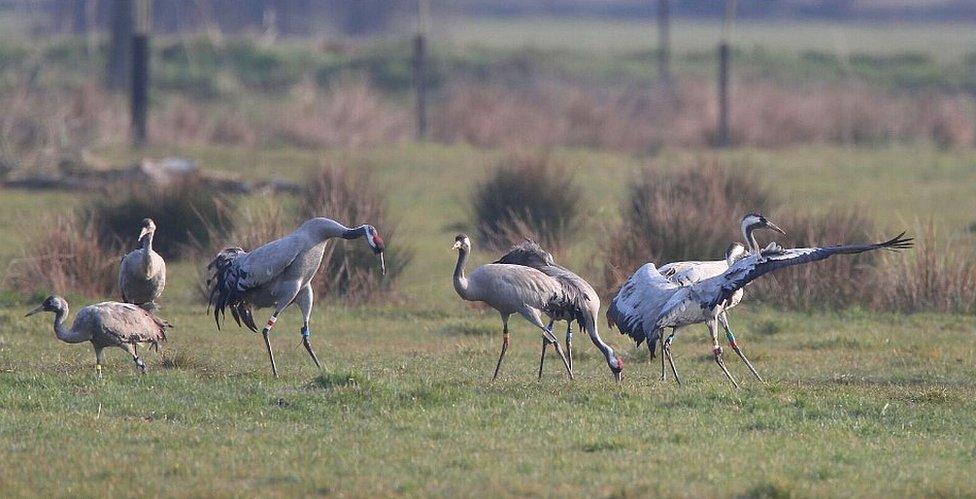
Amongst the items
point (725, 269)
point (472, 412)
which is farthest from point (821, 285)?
point (472, 412)

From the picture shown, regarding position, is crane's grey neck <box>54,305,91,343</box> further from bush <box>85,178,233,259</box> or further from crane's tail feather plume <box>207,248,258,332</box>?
bush <box>85,178,233,259</box>

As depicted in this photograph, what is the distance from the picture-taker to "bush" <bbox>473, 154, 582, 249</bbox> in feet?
68.2

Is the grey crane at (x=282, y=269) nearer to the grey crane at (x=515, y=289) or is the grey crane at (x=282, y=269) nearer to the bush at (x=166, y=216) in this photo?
the grey crane at (x=515, y=289)

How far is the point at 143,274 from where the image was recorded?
45.5 ft

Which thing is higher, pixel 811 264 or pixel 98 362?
pixel 98 362

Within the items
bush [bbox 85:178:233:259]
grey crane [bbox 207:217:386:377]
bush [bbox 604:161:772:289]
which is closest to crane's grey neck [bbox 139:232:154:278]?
grey crane [bbox 207:217:386:377]

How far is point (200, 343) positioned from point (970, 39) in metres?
76.6

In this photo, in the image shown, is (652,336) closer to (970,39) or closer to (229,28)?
(229,28)

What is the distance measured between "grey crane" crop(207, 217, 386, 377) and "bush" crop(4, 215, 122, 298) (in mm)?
4639

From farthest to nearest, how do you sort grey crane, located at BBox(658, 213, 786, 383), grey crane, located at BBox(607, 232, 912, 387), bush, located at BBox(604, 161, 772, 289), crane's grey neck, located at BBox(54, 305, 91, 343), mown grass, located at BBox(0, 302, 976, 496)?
bush, located at BBox(604, 161, 772, 289) < grey crane, located at BBox(658, 213, 786, 383) < crane's grey neck, located at BBox(54, 305, 91, 343) < grey crane, located at BBox(607, 232, 912, 387) < mown grass, located at BBox(0, 302, 976, 496)

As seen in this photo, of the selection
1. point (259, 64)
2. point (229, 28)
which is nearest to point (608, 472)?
point (259, 64)

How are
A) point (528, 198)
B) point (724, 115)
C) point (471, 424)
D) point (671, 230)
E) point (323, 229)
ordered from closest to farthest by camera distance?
1. point (471, 424)
2. point (323, 229)
3. point (671, 230)
4. point (528, 198)
5. point (724, 115)

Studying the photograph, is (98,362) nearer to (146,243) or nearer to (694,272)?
(146,243)

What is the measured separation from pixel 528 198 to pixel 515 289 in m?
9.23
